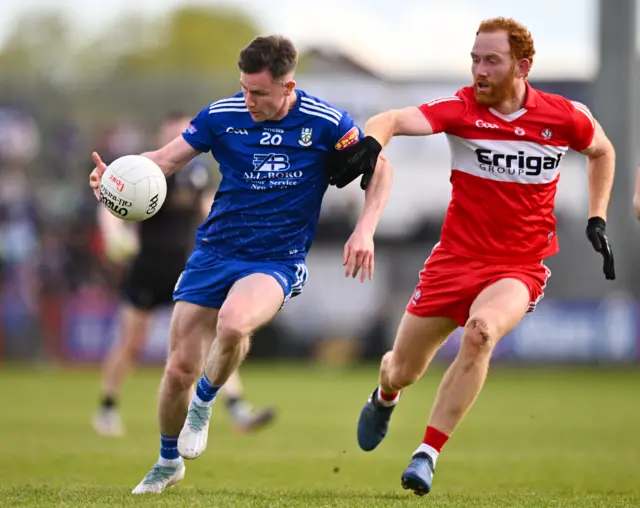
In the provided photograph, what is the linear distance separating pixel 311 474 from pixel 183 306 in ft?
7.56

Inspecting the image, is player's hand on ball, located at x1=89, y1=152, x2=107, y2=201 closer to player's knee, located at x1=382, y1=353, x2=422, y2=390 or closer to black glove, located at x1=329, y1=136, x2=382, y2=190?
black glove, located at x1=329, y1=136, x2=382, y2=190

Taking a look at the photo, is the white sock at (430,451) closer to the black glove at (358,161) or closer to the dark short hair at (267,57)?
the black glove at (358,161)

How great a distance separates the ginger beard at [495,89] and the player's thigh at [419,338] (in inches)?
56.8

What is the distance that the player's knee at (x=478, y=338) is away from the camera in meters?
6.92

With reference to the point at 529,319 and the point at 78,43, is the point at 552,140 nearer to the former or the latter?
the point at 529,319

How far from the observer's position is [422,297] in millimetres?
7727

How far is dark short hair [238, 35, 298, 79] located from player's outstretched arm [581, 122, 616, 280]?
2128mm

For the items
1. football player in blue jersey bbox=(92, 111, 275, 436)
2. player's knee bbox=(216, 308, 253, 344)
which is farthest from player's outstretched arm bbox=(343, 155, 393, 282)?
football player in blue jersey bbox=(92, 111, 275, 436)

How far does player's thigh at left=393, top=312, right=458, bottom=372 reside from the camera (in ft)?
25.3

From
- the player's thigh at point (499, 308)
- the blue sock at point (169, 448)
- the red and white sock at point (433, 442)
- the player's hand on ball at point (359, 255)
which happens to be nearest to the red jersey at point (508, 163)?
the player's thigh at point (499, 308)

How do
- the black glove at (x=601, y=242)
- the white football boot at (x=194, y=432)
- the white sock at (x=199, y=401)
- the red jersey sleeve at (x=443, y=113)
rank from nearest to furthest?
the white football boot at (x=194, y=432) < the white sock at (x=199, y=401) < the red jersey sleeve at (x=443, y=113) < the black glove at (x=601, y=242)

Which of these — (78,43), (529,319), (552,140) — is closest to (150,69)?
(78,43)

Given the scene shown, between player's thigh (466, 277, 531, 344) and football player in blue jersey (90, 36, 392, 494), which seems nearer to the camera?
player's thigh (466, 277, 531, 344)

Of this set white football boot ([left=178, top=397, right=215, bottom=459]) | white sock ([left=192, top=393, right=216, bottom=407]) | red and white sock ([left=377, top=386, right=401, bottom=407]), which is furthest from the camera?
red and white sock ([left=377, top=386, right=401, bottom=407])
